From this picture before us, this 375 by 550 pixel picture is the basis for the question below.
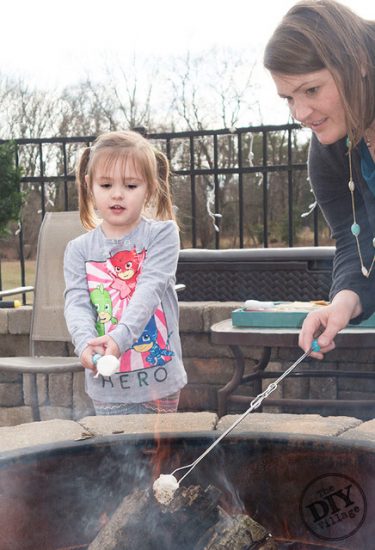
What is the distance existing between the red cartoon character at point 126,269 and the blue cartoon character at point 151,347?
0.46ft

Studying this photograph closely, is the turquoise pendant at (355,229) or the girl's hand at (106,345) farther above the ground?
the turquoise pendant at (355,229)

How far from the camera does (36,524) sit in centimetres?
174

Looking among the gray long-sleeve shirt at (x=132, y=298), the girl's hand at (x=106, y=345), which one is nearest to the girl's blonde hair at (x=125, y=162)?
the gray long-sleeve shirt at (x=132, y=298)

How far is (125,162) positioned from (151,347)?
0.62 meters

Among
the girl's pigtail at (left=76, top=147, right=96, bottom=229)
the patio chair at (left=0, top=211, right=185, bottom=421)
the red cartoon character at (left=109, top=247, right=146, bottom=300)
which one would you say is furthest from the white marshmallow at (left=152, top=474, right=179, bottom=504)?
the patio chair at (left=0, top=211, right=185, bottom=421)

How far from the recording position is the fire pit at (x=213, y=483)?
172 cm

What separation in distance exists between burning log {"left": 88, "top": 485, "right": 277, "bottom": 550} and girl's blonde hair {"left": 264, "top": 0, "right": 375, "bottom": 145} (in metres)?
0.86

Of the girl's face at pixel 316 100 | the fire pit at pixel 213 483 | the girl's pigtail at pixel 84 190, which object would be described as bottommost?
the fire pit at pixel 213 483

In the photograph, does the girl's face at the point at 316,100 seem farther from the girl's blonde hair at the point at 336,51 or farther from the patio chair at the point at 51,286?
the patio chair at the point at 51,286

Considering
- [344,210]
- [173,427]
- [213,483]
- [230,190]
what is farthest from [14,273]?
[213,483]

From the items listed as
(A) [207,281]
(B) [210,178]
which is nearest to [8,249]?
(B) [210,178]

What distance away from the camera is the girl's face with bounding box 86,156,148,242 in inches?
95.7

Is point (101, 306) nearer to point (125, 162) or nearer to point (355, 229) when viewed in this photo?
point (125, 162)

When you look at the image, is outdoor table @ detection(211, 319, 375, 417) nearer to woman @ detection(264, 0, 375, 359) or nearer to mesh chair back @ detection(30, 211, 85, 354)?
mesh chair back @ detection(30, 211, 85, 354)
